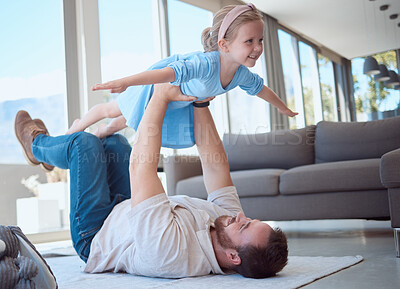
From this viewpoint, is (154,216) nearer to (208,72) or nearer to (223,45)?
(208,72)

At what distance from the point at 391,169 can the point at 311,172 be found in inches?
44.2

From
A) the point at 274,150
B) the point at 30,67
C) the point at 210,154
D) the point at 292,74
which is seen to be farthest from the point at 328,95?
the point at 210,154

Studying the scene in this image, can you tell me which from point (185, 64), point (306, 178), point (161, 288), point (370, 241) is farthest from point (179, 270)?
point (306, 178)

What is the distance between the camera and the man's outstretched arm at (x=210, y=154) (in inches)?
76.4

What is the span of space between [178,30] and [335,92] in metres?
4.61

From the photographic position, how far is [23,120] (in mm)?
2514

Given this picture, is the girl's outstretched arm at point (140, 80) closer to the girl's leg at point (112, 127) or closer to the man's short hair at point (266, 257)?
the girl's leg at point (112, 127)

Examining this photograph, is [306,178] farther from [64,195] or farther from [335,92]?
[335,92]

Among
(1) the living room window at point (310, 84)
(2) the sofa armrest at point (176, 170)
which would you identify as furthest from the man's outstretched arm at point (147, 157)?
(1) the living room window at point (310, 84)

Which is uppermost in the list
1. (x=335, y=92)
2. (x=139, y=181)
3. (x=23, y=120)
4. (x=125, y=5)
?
(x=125, y=5)

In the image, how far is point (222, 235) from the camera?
5.08 ft

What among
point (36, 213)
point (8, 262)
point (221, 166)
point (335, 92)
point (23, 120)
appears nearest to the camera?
point (8, 262)

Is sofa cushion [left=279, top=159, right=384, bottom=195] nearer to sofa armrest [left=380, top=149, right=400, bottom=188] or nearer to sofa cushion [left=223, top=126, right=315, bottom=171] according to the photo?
sofa cushion [left=223, top=126, right=315, bottom=171]

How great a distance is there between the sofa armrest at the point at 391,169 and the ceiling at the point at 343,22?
610cm
